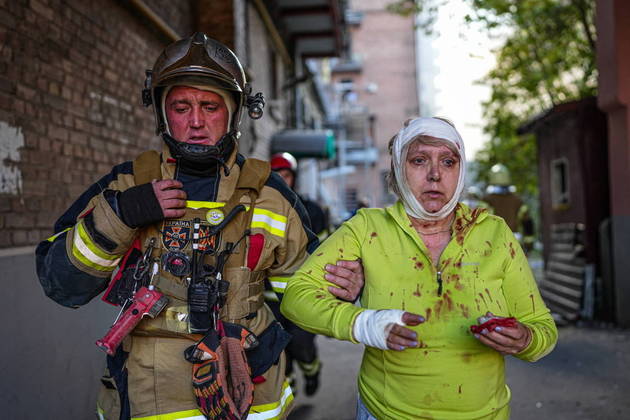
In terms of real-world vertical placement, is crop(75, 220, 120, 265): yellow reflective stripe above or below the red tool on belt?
above

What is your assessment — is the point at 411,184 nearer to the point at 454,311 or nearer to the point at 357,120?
the point at 454,311

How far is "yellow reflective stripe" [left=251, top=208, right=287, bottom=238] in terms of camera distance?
2243mm

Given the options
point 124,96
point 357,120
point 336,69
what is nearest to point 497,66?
point 124,96

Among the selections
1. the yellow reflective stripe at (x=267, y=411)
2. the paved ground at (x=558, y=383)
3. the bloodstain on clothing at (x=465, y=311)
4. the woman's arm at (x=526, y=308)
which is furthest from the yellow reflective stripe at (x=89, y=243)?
the paved ground at (x=558, y=383)

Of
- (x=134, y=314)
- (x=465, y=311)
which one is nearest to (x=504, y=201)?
(x=465, y=311)

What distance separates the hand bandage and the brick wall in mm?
2632

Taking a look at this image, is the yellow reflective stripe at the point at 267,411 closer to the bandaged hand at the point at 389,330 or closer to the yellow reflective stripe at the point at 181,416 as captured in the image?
the yellow reflective stripe at the point at 181,416

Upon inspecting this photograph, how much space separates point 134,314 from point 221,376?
381mm

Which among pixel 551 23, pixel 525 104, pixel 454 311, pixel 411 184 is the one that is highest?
pixel 551 23

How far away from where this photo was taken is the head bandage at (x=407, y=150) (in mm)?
2068

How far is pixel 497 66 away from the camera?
49.0ft

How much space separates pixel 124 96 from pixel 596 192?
7.92 meters

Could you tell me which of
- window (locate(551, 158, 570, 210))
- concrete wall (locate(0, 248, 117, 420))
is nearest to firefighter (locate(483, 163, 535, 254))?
window (locate(551, 158, 570, 210))

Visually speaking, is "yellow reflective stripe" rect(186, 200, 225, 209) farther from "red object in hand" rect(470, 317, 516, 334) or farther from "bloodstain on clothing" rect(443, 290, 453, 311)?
"red object in hand" rect(470, 317, 516, 334)
